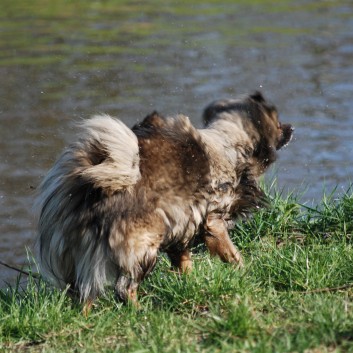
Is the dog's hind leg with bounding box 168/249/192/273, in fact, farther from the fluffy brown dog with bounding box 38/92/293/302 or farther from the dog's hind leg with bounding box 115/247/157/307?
the dog's hind leg with bounding box 115/247/157/307

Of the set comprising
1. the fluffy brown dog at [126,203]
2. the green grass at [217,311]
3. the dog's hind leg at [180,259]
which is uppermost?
the fluffy brown dog at [126,203]

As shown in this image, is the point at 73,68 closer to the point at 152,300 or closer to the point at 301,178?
the point at 301,178

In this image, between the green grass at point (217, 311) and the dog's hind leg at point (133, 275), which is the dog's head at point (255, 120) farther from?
the dog's hind leg at point (133, 275)

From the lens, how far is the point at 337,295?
5598 mm

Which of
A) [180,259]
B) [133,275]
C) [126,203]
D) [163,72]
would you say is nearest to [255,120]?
[180,259]

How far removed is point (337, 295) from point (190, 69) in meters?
9.63

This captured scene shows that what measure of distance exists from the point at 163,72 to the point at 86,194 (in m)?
9.19

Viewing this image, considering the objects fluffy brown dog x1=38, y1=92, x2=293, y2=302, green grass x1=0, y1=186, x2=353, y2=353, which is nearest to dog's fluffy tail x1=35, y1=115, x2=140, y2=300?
fluffy brown dog x1=38, y1=92, x2=293, y2=302

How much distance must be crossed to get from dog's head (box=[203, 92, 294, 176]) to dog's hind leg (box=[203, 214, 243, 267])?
2.21 ft

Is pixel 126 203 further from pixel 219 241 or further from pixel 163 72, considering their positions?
pixel 163 72

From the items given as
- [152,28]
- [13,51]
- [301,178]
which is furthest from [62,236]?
[152,28]

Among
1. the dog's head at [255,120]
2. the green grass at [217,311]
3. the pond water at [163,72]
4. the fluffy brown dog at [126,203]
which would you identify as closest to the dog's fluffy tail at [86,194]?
the fluffy brown dog at [126,203]

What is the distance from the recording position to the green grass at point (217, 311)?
4785 millimetres

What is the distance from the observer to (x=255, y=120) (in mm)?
7105
